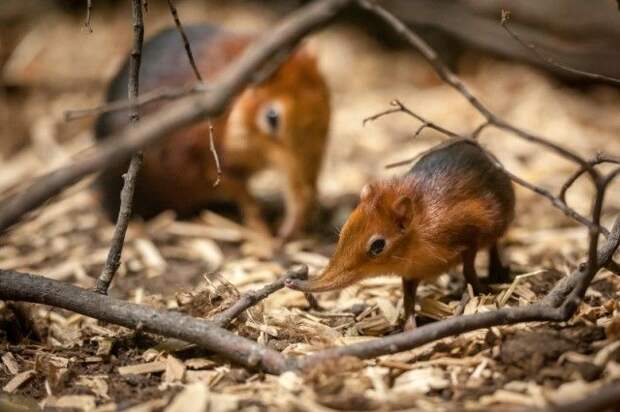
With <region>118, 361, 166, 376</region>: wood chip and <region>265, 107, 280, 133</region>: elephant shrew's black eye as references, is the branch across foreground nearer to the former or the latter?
<region>118, 361, 166, 376</region>: wood chip

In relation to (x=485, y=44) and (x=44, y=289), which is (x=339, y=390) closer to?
(x=44, y=289)

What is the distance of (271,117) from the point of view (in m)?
5.80

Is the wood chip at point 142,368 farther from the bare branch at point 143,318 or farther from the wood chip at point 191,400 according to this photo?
the wood chip at point 191,400

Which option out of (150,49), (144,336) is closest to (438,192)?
(144,336)

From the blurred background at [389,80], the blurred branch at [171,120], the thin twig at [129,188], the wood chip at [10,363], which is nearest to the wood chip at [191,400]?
the thin twig at [129,188]

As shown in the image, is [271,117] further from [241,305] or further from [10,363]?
[10,363]

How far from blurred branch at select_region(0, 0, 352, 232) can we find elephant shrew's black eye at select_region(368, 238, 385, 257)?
1322 millimetres

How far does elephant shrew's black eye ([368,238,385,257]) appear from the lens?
3.65 metres

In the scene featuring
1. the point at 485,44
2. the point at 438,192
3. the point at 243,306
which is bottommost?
the point at 243,306

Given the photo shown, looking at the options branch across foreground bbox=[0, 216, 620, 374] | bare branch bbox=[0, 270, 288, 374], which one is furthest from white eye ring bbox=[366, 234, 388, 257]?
bare branch bbox=[0, 270, 288, 374]

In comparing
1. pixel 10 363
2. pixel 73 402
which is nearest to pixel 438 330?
pixel 73 402

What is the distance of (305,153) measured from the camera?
587 cm

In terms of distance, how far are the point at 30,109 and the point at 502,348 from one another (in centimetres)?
639

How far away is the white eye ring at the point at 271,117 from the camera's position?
5797 mm
